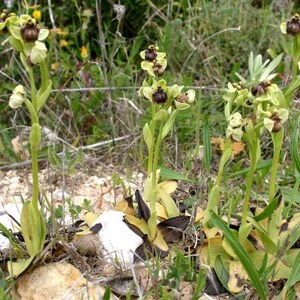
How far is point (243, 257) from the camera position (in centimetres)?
137

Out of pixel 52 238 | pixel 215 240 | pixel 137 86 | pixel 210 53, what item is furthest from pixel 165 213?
pixel 210 53

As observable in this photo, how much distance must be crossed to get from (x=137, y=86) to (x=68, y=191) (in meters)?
0.62

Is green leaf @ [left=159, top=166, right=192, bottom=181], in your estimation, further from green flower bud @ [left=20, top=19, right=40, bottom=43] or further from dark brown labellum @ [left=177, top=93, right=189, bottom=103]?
green flower bud @ [left=20, top=19, right=40, bottom=43]

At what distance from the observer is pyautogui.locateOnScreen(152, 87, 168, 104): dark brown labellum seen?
58.0 inches

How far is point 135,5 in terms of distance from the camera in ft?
9.32

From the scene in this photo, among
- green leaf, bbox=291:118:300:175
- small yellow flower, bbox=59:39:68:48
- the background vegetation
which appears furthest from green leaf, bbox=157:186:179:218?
small yellow flower, bbox=59:39:68:48

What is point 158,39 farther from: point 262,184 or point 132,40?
point 262,184

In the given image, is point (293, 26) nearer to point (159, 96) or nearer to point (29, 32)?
point (159, 96)

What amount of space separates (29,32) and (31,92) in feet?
0.49

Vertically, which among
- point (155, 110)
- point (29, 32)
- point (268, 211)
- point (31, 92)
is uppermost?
point (29, 32)

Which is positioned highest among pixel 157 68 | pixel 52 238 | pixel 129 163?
pixel 157 68

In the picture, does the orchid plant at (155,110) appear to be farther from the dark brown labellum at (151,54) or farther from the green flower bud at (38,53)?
the green flower bud at (38,53)

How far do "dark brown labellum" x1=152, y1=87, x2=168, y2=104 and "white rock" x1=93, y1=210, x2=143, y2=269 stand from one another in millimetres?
302

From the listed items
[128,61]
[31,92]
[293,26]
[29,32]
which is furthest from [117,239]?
[128,61]
